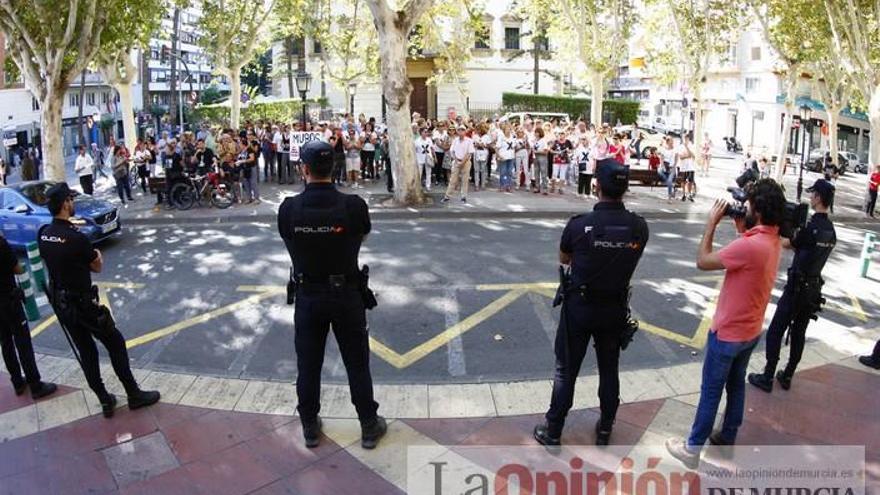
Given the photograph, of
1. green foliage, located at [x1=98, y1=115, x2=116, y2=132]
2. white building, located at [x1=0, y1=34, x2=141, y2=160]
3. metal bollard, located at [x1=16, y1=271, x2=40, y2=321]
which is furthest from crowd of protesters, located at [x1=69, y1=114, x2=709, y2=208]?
green foliage, located at [x1=98, y1=115, x2=116, y2=132]

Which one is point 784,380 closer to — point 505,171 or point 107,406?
point 107,406

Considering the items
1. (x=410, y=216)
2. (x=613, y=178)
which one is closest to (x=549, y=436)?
(x=613, y=178)

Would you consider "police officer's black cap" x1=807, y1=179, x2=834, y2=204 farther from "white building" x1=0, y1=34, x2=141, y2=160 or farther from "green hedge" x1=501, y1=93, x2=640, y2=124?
"green hedge" x1=501, y1=93, x2=640, y2=124

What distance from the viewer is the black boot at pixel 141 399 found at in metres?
5.59

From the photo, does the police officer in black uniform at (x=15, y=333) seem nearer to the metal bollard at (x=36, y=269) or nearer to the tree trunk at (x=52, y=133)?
the metal bollard at (x=36, y=269)

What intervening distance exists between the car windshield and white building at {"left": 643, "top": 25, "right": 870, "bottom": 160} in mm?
31332

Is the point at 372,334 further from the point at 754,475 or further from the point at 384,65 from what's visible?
the point at 384,65

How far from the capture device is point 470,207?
49.9 ft

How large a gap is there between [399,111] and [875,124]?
14.0 metres

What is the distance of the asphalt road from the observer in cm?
667

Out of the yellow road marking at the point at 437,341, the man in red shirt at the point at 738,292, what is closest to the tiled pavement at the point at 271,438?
the man in red shirt at the point at 738,292

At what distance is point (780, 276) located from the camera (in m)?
9.81

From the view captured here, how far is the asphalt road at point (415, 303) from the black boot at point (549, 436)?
129cm

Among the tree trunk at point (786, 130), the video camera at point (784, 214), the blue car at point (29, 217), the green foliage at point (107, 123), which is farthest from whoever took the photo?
the green foliage at point (107, 123)
